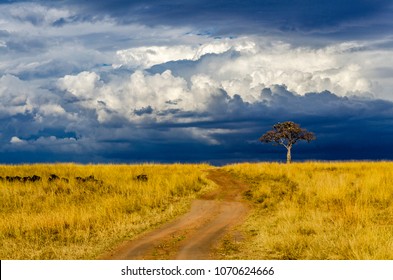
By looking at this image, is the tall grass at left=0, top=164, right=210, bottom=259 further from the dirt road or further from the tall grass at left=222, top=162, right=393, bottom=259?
the tall grass at left=222, top=162, right=393, bottom=259

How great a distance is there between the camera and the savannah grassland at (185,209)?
12953mm

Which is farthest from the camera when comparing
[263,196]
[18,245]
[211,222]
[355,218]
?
[263,196]

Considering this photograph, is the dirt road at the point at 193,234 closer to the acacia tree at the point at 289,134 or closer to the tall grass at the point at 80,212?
the tall grass at the point at 80,212

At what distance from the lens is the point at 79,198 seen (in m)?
22.9

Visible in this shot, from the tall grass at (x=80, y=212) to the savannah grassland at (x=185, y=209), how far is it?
0.03m

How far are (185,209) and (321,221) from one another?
21.4 ft

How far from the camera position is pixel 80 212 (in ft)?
59.2

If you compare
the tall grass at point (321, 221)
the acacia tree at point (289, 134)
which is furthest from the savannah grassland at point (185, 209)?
the acacia tree at point (289, 134)

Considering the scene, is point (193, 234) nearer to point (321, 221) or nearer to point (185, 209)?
point (321, 221)

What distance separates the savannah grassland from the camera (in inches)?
510

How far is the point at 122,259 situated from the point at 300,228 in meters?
5.88

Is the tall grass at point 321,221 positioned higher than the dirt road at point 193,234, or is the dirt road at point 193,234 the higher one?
the tall grass at point 321,221

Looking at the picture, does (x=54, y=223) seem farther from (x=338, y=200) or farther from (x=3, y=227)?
(x=338, y=200)
